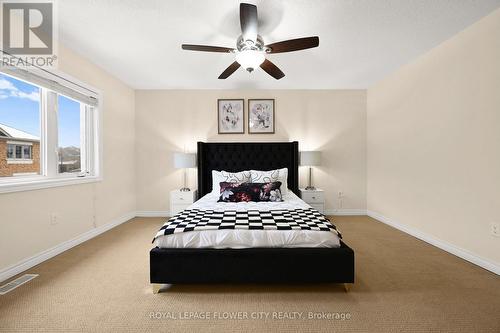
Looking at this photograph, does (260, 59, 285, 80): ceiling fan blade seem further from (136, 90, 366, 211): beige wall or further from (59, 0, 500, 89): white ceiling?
(136, 90, 366, 211): beige wall

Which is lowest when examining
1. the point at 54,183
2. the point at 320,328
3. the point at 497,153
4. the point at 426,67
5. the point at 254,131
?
the point at 320,328

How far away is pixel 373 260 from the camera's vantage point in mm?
2525

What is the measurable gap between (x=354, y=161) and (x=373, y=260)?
2343 millimetres

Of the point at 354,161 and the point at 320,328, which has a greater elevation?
the point at 354,161

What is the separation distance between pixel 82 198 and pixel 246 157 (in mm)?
2519

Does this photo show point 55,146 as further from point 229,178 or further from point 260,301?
point 260,301

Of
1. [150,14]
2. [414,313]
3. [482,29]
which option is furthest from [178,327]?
[482,29]

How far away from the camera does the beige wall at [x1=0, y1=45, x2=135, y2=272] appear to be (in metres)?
2.22

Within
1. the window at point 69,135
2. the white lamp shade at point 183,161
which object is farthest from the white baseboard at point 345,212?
the window at point 69,135

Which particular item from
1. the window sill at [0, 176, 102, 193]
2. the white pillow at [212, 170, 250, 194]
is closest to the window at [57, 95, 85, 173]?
the window sill at [0, 176, 102, 193]

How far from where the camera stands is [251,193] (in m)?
3.20

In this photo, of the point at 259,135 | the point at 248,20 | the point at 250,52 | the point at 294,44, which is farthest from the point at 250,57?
the point at 259,135

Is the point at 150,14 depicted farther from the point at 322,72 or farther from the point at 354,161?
the point at 354,161

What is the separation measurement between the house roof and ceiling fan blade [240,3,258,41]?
8.30 ft
